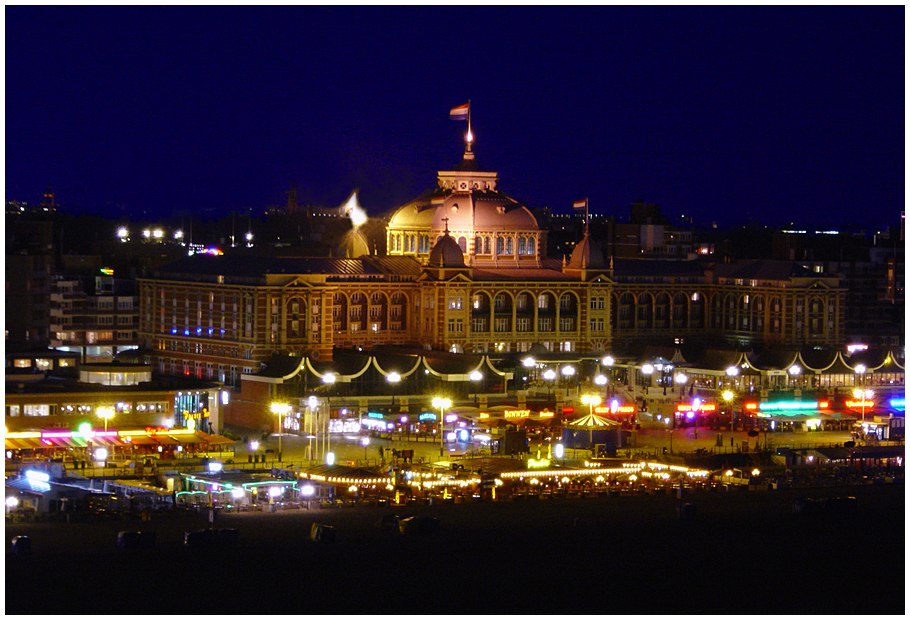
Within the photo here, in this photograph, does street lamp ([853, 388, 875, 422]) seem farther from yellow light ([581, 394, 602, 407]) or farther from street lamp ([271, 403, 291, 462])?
street lamp ([271, 403, 291, 462])

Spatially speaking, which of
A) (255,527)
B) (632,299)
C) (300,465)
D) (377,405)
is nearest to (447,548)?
(255,527)

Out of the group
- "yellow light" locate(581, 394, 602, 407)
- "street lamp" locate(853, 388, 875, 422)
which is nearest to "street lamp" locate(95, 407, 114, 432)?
"yellow light" locate(581, 394, 602, 407)

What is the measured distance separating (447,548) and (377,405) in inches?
1463

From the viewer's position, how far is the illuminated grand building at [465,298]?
147 metres

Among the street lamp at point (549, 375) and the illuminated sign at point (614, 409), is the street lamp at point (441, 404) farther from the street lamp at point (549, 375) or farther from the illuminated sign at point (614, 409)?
the street lamp at point (549, 375)

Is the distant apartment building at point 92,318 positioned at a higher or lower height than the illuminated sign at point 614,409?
higher

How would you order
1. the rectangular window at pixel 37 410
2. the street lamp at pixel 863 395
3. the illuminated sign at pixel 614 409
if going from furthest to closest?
the street lamp at pixel 863 395 → the illuminated sign at pixel 614 409 → the rectangular window at pixel 37 410

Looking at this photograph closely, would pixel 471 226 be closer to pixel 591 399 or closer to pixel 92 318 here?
pixel 591 399

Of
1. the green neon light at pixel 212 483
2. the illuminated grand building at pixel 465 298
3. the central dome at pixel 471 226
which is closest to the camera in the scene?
the green neon light at pixel 212 483

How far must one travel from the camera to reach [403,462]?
385 ft

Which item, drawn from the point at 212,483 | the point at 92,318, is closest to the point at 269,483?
the point at 212,483

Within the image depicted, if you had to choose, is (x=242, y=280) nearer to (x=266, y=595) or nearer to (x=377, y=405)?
(x=377, y=405)

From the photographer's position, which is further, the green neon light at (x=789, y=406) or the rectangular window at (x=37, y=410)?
the green neon light at (x=789, y=406)

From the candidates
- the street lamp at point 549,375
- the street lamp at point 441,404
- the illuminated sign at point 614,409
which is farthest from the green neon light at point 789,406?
the street lamp at point 441,404
